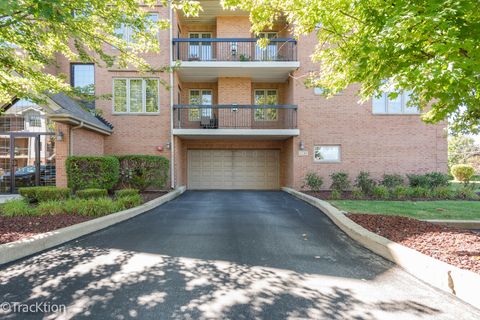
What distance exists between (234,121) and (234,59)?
10.7ft

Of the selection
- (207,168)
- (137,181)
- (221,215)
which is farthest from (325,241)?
(207,168)

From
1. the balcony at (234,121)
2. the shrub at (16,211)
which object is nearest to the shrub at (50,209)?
the shrub at (16,211)

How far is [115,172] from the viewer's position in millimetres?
9797

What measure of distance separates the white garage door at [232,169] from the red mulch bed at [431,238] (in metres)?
8.87

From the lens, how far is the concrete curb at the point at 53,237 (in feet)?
13.0

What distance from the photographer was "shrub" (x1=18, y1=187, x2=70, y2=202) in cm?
812

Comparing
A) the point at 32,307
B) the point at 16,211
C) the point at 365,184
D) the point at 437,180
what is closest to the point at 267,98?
the point at 365,184

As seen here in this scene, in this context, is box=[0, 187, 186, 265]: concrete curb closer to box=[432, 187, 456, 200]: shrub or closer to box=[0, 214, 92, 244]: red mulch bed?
box=[0, 214, 92, 244]: red mulch bed

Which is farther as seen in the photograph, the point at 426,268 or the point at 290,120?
the point at 290,120

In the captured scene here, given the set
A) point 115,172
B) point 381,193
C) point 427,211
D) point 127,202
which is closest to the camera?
point 427,211

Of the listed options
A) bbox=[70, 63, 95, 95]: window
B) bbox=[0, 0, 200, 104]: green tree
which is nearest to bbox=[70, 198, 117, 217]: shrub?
bbox=[0, 0, 200, 104]: green tree

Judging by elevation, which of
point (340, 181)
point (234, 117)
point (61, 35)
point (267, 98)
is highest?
point (267, 98)

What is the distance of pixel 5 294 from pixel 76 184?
7.07 m

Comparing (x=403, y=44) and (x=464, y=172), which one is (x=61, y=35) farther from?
(x=464, y=172)
